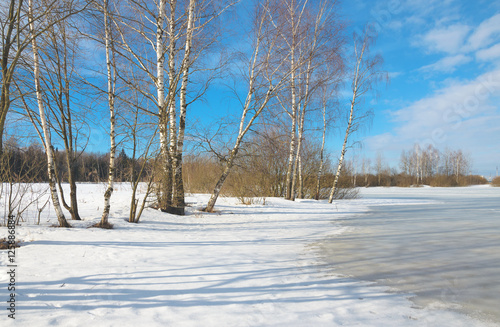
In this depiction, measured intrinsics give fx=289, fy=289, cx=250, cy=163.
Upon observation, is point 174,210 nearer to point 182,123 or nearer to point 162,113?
point 182,123

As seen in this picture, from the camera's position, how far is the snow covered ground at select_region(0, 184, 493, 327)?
2.54 meters

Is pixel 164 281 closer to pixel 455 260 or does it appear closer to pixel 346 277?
pixel 346 277

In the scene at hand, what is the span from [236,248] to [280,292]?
214cm

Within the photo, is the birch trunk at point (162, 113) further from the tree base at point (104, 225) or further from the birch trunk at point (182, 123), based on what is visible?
the tree base at point (104, 225)

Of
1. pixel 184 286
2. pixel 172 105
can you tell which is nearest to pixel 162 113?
pixel 172 105

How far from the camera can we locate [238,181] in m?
14.9

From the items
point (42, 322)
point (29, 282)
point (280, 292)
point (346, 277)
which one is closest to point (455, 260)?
point (346, 277)

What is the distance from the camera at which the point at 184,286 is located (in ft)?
10.7

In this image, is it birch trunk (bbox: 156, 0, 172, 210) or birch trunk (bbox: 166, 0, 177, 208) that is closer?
birch trunk (bbox: 156, 0, 172, 210)

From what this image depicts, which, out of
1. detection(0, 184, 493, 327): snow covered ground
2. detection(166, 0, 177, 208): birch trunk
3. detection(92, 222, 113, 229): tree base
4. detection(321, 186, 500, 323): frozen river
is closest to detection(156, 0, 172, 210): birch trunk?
detection(166, 0, 177, 208): birch trunk

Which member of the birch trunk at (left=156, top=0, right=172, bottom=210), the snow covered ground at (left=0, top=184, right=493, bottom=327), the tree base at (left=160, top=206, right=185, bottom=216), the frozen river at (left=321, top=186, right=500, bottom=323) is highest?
the birch trunk at (left=156, top=0, right=172, bottom=210)

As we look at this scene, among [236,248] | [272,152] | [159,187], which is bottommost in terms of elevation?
[236,248]

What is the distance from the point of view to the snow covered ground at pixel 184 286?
254cm

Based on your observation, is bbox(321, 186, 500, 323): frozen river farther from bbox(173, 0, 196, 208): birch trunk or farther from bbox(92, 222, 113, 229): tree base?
bbox(173, 0, 196, 208): birch trunk
